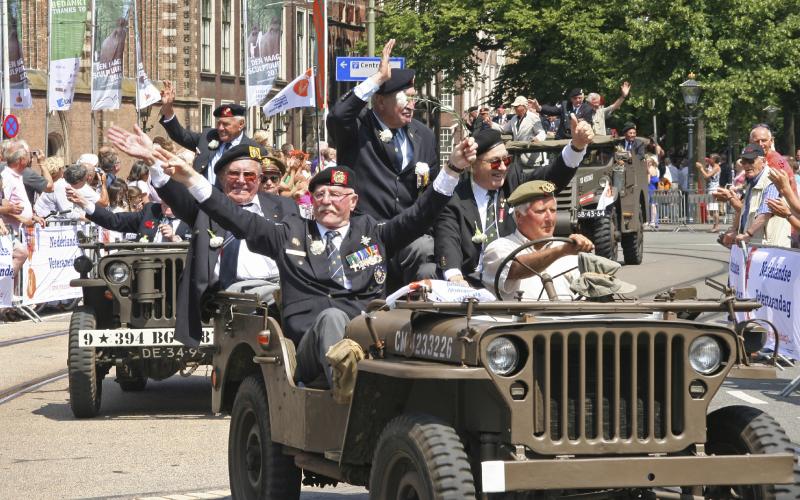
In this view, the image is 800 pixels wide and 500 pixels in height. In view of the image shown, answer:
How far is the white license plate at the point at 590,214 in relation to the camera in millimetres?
23891

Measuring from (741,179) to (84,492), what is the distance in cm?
1849

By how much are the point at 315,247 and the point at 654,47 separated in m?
43.0

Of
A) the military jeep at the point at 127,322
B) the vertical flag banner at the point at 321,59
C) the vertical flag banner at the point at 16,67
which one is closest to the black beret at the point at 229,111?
the military jeep at the point at 127,322

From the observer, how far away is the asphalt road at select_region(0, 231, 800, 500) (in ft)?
29.0

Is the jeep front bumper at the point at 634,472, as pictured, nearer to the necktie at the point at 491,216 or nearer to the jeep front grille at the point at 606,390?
the jeep front grille at the point at 606,390

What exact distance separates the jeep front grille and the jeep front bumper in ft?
0.36

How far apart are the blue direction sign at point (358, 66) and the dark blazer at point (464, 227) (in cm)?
1772

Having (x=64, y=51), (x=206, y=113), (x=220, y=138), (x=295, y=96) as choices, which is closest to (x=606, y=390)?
(x=220, y=138)

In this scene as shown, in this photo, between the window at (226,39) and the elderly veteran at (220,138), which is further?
the window at (226,39)

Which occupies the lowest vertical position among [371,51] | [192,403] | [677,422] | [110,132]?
[192,403]

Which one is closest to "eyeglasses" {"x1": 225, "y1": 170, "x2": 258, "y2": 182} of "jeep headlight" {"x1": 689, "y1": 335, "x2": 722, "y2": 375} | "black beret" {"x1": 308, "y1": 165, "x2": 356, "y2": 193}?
"black beret" {"x1": 308, "y1": 165, "x2": 356, "y2": 193}

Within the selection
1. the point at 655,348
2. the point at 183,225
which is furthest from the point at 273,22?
the point at 655,348

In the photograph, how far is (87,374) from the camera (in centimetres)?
1176

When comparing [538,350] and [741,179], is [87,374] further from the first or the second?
[741,179]
